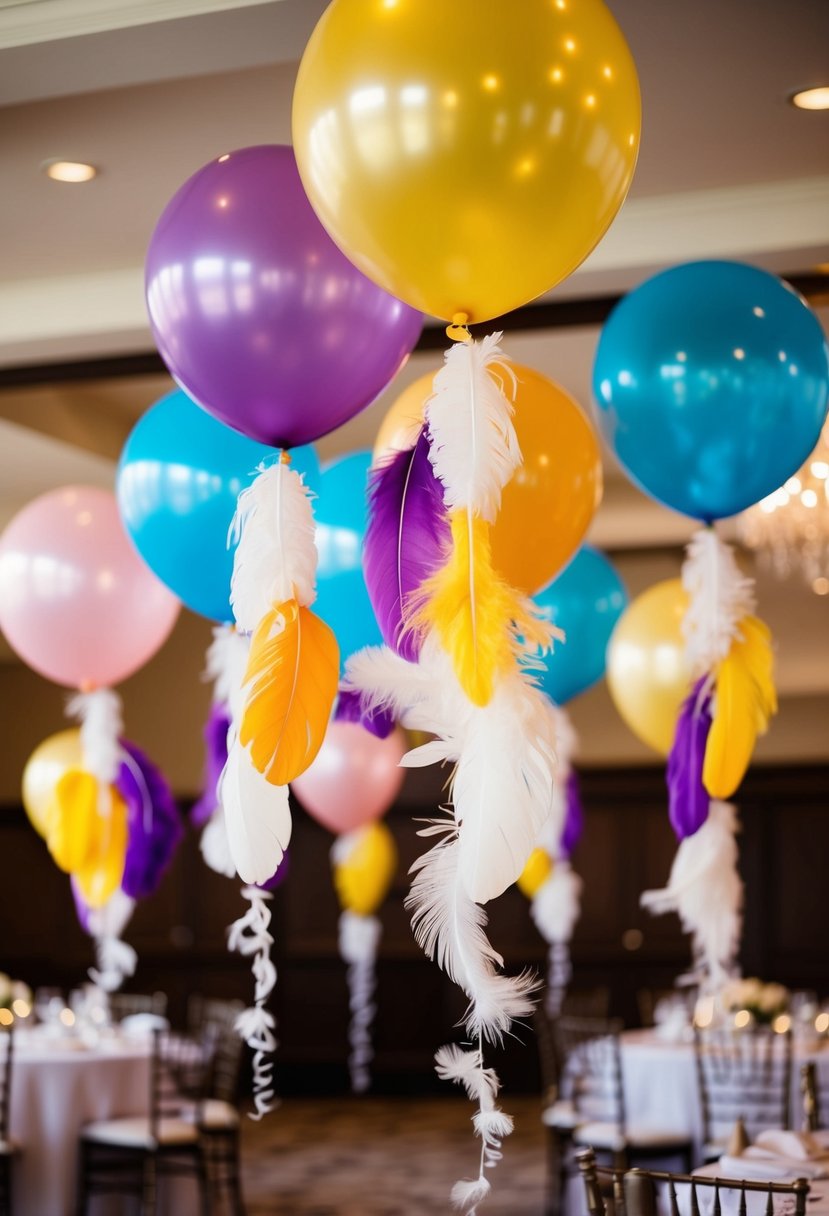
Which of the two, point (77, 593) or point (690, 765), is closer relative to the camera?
point (690, 765)

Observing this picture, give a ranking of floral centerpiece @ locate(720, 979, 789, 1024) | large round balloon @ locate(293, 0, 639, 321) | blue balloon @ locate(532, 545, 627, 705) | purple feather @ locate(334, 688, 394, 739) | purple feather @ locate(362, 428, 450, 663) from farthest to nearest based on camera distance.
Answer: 1. floral centerpiece @ locate(720, 979, 789, 1024)
2. blue balloon @ locate(532, 545, 627, 705)
3. purple feather @ locate(334, 688, 394, 739)
4. purple feather @ locate(362, 428, 450, 663)
5. large round balloon @ locate(293, 0, 639, 321)

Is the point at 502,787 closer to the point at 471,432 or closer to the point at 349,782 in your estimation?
the point at 471,432

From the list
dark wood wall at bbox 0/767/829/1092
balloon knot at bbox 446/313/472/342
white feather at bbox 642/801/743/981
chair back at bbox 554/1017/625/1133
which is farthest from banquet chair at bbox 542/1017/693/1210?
balloon knot at bbox 446/313/472/342

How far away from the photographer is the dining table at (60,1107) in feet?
17.4

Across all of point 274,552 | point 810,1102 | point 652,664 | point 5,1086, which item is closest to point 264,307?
point 274,552

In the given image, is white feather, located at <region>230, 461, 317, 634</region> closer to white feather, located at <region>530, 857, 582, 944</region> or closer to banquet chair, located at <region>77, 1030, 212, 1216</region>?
banquet chair, located at <region>77, 1030, 212, 1216</region>

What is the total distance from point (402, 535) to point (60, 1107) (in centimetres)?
380

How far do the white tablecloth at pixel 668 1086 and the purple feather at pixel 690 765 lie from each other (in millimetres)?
2471

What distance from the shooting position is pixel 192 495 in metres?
3.31

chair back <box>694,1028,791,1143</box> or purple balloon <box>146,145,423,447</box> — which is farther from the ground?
purple balloon <box>146,145,423,447</box>

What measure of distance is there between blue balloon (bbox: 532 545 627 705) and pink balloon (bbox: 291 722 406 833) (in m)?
1.45

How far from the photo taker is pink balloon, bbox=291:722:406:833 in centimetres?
613

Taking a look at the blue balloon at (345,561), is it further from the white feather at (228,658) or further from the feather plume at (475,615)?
the feather plume at (475,615)

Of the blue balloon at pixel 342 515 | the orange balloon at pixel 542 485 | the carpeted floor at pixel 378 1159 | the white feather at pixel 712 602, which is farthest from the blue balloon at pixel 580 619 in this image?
the carpeted floor at pixel 378 1159
